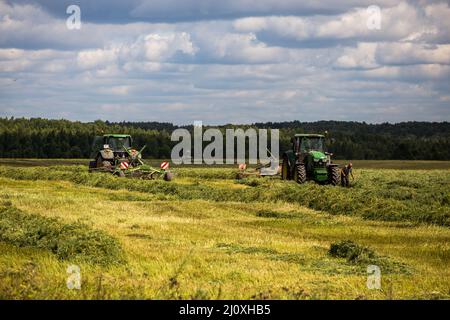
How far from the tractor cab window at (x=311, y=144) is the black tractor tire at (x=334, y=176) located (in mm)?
2405

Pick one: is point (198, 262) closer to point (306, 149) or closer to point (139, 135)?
point (306, 149)

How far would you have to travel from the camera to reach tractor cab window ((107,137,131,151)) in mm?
47812

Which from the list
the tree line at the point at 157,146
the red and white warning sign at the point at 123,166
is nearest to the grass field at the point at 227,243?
the red and white warning sign at the point at 123,166

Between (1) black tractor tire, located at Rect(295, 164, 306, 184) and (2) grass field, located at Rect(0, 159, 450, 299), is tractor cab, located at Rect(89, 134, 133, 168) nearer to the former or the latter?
(2) grass field, located at Rect(0, 159, 450, 299)

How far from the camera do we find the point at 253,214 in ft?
88.8

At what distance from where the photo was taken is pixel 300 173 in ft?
121

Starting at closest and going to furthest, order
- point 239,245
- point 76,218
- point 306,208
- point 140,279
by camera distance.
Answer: point 140,279 < point 239,245 < point 76,218 < point 306,208

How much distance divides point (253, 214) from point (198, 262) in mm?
12444

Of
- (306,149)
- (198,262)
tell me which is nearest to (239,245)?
(198,262)

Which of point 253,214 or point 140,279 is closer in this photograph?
point 140,279

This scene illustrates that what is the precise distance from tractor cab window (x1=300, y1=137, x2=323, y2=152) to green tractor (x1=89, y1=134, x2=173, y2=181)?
29.9 feet

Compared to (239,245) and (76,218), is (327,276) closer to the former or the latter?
(239,245)

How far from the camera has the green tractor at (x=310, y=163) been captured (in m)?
36.9
